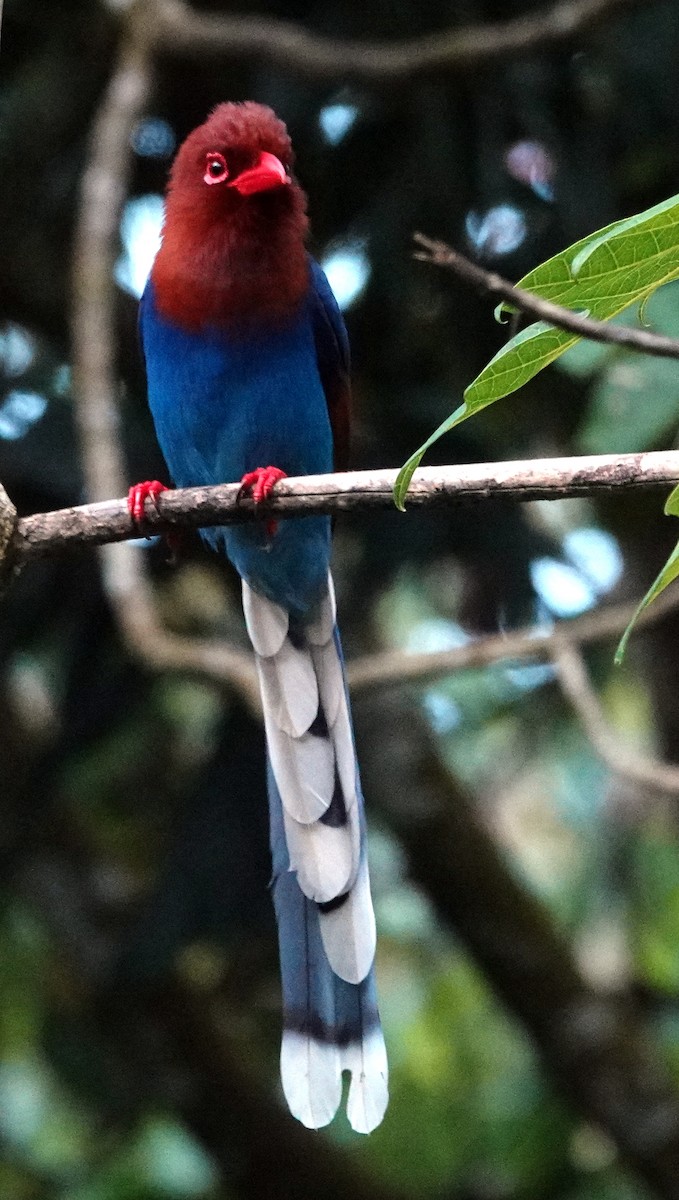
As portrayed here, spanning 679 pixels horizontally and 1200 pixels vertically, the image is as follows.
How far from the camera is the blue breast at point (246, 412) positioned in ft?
11.5

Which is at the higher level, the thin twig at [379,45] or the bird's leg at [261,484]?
the thin twig at [379,45]

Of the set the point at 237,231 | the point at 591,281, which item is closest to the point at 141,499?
the point at 237,231

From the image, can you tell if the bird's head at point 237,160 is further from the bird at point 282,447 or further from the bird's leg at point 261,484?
the bird's leg at point 261,484

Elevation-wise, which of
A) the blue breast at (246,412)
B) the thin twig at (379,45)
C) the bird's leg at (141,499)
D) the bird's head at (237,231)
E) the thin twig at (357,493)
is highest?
the thin twig at (379,45)

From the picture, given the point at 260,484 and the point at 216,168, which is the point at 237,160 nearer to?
the point at 216,168

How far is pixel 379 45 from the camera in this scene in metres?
4.49

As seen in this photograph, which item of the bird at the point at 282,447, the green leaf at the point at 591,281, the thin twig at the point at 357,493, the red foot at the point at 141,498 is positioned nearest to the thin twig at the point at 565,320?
the green leaf at the point at 591,281

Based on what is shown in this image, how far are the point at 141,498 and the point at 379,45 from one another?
87.2 inches

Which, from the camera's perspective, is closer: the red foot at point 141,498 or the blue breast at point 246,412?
the red foot at point 141,498

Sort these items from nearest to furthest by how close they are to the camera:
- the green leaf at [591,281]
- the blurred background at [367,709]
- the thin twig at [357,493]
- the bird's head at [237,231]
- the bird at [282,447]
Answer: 1. the green leaf at [591,281]
2. the thin twig at [357,493]
3. the bird at [282,447]
4. the bird's head at [237,231]
5. the blurred background at [367,709]

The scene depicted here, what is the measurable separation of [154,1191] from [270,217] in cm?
303

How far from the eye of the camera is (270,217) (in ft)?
11.6

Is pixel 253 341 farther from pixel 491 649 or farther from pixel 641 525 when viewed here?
pixel 641 525

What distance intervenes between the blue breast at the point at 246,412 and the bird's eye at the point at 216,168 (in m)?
0.30
